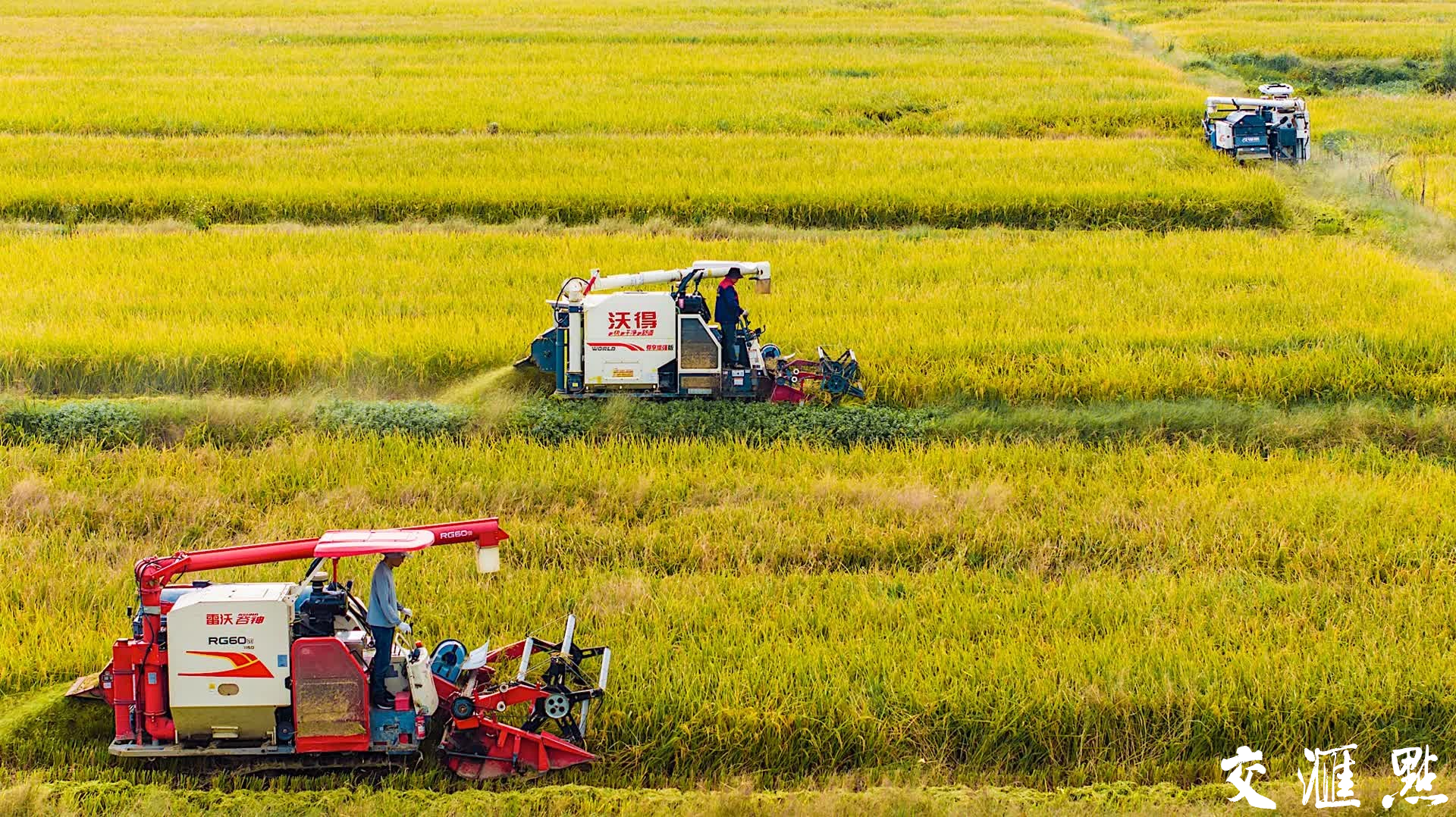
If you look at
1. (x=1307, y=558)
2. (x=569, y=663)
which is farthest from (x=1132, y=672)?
(x=569, y=663)

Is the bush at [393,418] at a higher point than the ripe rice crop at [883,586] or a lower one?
higher

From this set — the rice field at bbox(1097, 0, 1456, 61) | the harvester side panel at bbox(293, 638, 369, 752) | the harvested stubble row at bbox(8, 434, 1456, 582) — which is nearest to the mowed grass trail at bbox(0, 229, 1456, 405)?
the harvested stubble row at bbox(8, 434, 1456, 582)

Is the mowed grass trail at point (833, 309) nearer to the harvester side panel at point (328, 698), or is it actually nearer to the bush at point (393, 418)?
the bush at point (393, 418)

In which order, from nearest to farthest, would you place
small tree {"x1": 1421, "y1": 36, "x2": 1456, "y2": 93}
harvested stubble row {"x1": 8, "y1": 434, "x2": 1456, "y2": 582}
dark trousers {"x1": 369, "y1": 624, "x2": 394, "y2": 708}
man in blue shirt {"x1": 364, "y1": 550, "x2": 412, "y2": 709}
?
1. man in blue shirt {"x1": 364, "y1": 550, "x2": 412, "y2": 709}
2. dark trousers {"x1": 369, "y1": 624, "x2": 394, "y2": 708}
3. harvested stubble row {"x1": 8, "y1": 434, "x2": 1456, "y2": 582}
4. small tree {"x1": 1421, "y1": 36, "x2": 1456, "y2": 93}

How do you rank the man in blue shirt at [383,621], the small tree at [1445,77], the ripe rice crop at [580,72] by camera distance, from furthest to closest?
1. the small tree at [1445,77]
2. the ripe rice crop at [580,72]
3. the man in blue shirt at [383,621]

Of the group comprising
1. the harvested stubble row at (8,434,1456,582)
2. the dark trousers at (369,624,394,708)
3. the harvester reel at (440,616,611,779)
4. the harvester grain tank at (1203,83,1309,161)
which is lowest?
the harvester reel at (440,616,611,779)

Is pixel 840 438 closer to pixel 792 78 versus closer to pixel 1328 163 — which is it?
pixel 1328 163

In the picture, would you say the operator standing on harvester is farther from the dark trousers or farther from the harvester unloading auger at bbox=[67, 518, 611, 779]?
the dark trousers

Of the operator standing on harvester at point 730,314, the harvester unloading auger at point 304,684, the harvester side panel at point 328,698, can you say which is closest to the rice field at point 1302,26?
the operator standing on harvester at point 730,314
